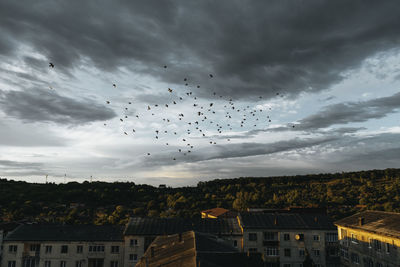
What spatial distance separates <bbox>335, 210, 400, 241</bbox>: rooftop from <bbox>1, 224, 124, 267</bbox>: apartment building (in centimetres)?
4344

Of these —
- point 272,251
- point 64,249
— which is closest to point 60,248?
point 64,249

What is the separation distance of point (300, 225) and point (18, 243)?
55.5 metres

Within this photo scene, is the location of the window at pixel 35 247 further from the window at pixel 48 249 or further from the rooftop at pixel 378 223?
the rooftop at pixel 378 223

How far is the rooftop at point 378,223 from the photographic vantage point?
4123cm

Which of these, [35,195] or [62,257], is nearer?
[62,257]

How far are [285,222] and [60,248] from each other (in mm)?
45549

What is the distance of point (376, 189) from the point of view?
15925cm

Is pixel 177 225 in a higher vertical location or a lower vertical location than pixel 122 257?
higher

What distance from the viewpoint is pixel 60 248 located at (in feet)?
174

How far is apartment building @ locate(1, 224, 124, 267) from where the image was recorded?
5203 centimetres

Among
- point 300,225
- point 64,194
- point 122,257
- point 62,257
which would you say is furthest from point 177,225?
point 64,194

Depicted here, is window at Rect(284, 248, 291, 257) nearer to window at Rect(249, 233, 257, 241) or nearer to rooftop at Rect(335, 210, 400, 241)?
window at Rect(249, 233, 257, 241)

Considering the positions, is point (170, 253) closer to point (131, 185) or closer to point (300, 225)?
point (300, 225)

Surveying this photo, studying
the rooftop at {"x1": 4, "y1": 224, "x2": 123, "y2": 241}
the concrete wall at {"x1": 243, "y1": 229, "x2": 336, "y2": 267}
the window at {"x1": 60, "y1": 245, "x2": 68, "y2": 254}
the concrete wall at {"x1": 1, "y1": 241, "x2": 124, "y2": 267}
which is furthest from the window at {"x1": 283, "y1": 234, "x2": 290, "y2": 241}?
the window at {"x1": 60, "y1": 245, "x2": 68, "y2": 254}
